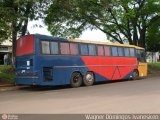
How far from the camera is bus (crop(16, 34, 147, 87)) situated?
19258 millimetres

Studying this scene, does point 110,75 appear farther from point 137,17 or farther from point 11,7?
point 137,17

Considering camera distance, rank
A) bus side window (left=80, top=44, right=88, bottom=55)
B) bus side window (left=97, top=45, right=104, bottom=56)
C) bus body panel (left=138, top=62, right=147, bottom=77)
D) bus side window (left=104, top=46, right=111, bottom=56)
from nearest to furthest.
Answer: bus side window (left=80, top=44, right=88, bottom=55), bus side window (left=97, top=45, right=104, bottom=56), bus side window (left=104, top=46, right=111, bottom=56), bus body panel (left=138, top=62, right=147, bottom=77)

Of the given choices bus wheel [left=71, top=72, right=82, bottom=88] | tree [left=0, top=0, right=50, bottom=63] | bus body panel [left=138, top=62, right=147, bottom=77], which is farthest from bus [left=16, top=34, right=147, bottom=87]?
bus body panel [left=138, top=62, right=147, bottom=77]

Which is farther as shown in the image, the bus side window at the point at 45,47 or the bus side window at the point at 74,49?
the bus side window at the point at 74,49

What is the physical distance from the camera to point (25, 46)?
19.8 meters

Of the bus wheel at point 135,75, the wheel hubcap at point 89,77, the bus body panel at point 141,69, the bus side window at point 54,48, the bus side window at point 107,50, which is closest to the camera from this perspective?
the bus side window at point 54,48

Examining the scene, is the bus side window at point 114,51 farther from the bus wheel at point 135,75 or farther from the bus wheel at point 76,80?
Answer: the bus wheel at point 76,80

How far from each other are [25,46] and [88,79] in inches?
189

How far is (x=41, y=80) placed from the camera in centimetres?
1908

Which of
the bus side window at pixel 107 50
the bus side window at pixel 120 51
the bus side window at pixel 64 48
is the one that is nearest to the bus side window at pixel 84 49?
the bus side window at pixel 64 48

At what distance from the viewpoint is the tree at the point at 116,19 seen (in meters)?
28.0

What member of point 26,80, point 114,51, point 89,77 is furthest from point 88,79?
point 26,80

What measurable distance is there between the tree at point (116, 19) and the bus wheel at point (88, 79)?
482 centimetres

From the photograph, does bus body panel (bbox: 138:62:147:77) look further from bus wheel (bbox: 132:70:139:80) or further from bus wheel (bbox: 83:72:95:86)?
bus wheel (bbox: 83:72:95:86)
